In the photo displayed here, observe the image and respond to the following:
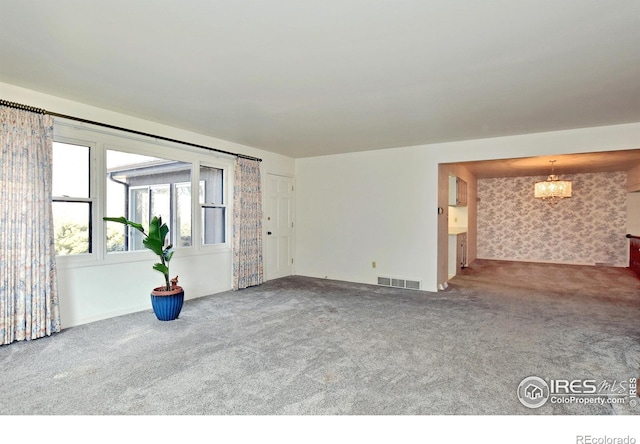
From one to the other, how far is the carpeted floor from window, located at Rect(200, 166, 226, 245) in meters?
1.03

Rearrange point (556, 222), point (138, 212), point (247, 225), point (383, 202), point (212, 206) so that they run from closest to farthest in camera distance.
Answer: point (138, 212), point (212, 206), point (247, 225), point (383, 202), point (556, 222)

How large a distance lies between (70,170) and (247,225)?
8.12 ft

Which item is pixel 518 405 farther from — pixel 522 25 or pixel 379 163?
pixel 379 163

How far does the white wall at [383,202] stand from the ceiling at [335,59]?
2.20 ft

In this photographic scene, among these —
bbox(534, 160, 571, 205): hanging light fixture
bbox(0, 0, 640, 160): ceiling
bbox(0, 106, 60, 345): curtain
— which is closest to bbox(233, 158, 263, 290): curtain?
bbox(0, 0, 640, 160): ceiling

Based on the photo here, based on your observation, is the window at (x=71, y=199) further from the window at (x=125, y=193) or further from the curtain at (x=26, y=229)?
the curtain at (x=26, y=229)

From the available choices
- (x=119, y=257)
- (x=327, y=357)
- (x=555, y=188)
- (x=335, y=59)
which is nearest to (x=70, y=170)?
(x=119, y=257)

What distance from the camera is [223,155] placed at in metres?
5.20

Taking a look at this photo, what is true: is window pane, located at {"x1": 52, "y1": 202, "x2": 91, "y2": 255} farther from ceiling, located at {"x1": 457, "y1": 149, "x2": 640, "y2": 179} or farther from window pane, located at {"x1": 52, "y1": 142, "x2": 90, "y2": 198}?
ceiling, located at {"x1": 457, "y1": 149, "x2": 640, "y2": 179}

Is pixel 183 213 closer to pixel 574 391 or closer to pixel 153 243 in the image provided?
pixel 153 243

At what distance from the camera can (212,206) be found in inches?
203

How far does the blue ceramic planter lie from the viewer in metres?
3.70
